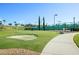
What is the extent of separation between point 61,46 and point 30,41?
778mm

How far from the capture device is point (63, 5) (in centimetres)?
779

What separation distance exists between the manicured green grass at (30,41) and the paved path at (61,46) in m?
0.14

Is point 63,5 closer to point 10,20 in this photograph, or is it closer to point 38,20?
point 38,20

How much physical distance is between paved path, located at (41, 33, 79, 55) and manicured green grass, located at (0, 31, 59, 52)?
0.14 m

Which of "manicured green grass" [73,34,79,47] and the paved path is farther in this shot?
"manicured green grass" [73,34,79,47]

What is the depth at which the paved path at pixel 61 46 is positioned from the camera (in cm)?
777

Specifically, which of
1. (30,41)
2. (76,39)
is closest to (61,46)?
(76,39)

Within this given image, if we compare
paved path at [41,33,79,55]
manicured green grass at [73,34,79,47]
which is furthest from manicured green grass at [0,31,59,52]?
manicured green grass at [73,34,79,47]

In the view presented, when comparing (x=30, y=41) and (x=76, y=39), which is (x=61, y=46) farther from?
(x=30, y=41)

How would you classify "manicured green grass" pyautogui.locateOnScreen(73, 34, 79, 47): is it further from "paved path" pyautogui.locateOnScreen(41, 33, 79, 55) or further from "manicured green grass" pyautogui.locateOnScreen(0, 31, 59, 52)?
"manicured green grass" pyautogui.locateOnScreen(0, 31, 59, 52)

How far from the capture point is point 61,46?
790 centimetres

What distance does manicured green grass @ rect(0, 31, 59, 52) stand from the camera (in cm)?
794

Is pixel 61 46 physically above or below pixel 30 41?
below

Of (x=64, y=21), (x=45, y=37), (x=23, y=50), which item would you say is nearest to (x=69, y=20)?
(x=64, y=21)
